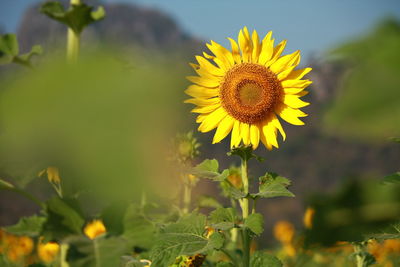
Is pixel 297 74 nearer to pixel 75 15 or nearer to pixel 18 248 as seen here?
pixel 75 15

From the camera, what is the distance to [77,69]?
0.14 meters

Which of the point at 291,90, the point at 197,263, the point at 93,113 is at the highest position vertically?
the point at 291,90

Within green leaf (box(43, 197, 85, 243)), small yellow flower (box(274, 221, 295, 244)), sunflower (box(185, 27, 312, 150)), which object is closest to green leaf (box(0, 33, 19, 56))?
green leaf (box(43, 197, 85, 243))

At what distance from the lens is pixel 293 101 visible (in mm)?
1097

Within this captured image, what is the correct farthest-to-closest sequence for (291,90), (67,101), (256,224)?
(291,90), (256,224), (67,101)

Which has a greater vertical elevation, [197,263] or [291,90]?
[291,90]

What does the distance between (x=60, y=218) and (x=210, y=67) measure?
2.40 ft

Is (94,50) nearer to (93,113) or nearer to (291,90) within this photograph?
(93,113)

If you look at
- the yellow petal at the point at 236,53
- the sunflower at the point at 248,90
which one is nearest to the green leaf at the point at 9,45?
the sunflower at the point at 248,90

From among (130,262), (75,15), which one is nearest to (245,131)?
(130,262)

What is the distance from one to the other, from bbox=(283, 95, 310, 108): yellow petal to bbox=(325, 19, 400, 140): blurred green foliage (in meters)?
0.90

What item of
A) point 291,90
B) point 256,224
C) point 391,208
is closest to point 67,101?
point 391,208

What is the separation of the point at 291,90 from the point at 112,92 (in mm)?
995

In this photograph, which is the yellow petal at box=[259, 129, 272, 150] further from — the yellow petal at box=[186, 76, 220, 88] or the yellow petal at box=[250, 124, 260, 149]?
the yellow petal at box=[186, 76, 220, 88]
